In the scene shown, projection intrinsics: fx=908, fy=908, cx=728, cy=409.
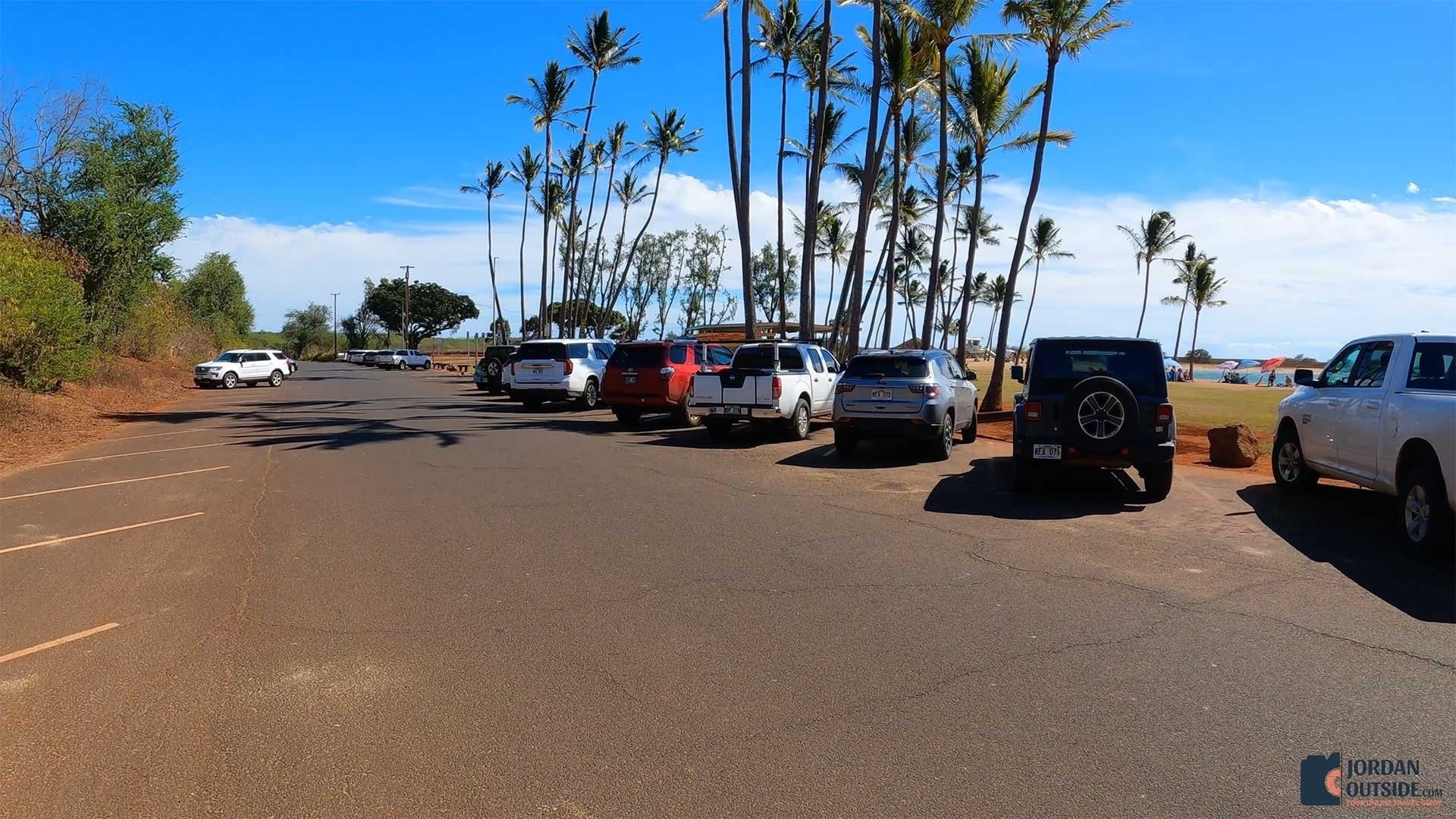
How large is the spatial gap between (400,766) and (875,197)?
3655 centimetres

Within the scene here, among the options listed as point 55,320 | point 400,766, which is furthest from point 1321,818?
point 55,320

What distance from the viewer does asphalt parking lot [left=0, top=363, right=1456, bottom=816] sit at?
12.1 feet

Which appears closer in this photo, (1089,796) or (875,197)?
(1089,796)

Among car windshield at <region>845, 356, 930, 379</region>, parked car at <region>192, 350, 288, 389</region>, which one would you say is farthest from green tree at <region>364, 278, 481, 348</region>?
car windshield at <region>845, 356, 930, 379</region>

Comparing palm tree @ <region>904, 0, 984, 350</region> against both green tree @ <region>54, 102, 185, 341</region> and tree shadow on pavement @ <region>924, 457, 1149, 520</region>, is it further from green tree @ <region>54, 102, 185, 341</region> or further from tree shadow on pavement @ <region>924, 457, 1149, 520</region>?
green tree @ <region>54, 102, 185, 341</region>

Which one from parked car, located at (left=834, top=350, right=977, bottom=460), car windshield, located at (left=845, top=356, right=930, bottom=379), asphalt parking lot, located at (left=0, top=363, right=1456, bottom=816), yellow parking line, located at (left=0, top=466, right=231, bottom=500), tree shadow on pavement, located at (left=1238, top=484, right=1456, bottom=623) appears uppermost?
car windshield, located at (left=845, top=356, right=930, bottom=379)

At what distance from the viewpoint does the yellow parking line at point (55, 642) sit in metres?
5.09

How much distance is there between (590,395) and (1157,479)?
54.1 ft

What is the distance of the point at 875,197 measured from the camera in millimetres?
38000

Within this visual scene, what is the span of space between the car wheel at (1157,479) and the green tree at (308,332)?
120691 millimetres

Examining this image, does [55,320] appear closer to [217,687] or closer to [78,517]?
[78,517]

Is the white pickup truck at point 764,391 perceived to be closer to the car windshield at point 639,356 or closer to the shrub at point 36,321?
the car windshield at point 639,356

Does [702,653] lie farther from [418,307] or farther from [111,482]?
[418,307]

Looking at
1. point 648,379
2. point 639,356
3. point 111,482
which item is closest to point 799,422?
point 648,379
